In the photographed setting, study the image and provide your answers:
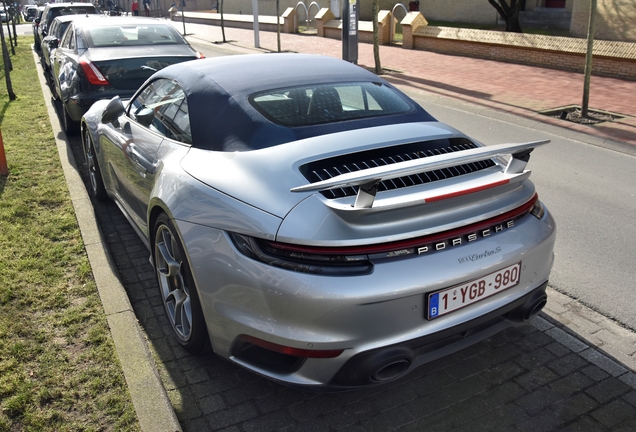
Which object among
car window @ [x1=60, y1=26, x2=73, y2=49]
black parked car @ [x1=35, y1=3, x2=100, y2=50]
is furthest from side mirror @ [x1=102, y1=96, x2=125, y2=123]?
black parked car @ [x1=35, y1=3, x2=100, y2=50]

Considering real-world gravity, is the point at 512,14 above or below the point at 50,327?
above

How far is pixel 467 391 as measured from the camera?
122 inches

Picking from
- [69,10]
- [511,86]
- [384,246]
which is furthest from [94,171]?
[69,10]

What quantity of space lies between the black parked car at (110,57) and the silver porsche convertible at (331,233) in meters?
4.34

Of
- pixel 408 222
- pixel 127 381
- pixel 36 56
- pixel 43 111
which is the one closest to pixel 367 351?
pixel 408 222

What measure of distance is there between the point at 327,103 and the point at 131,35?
589cm

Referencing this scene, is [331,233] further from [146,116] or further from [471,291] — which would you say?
[146,116]

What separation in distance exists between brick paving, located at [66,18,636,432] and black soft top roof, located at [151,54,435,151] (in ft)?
4.09

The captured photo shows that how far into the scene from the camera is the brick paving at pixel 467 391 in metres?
2.88

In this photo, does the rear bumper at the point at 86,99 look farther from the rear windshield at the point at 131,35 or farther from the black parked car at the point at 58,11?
the black parked car at the point at 58,11

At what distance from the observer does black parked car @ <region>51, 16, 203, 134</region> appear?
24.8ft

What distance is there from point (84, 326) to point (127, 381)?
0.77 meters

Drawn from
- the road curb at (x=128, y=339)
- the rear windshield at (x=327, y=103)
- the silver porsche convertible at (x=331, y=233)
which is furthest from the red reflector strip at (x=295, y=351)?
the rear windshield at (x=327, y=103)

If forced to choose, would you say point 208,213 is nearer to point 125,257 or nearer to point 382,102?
point 382,102
